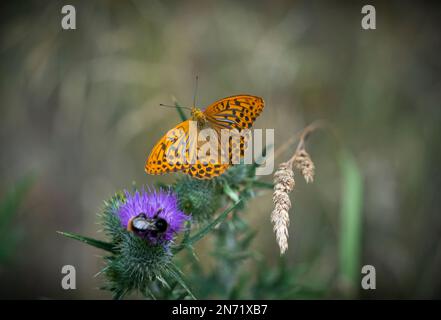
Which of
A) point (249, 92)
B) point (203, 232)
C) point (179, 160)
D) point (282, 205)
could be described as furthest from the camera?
point (249, 92)

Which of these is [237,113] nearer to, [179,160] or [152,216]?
[179,160]

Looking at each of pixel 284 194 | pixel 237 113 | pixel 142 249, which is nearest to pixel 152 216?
pixel 142 249

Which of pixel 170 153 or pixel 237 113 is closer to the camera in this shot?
pixel 170 153

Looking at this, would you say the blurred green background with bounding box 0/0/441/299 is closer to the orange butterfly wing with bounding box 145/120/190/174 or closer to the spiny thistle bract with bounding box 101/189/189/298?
the orange butterfly wing with bounding box 145/120/190/174

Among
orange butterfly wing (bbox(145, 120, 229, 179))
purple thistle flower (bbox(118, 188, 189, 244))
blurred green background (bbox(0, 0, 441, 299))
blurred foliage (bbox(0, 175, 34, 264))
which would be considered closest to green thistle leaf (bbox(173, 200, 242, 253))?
purple thistle flower (bbox(118, 188, 189, 244))

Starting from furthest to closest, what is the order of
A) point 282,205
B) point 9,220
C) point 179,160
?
point 9,220 → point 179,160 → point 282,205

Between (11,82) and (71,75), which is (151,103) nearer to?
(71,75)
